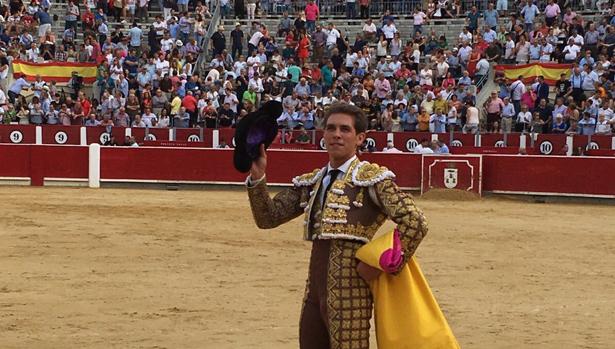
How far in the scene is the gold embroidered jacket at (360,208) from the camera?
14.6 feet

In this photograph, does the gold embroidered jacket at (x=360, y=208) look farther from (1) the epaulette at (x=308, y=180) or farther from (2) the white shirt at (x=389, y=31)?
(2) the white shirt at (x=389, y=31)

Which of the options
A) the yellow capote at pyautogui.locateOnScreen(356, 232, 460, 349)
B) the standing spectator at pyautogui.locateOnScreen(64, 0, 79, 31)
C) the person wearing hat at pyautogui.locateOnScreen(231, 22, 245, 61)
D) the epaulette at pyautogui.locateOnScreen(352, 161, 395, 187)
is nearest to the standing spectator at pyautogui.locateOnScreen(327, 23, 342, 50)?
the person wearing hat at pyautogui.locateOnScreen(231, 22, 245, 61)

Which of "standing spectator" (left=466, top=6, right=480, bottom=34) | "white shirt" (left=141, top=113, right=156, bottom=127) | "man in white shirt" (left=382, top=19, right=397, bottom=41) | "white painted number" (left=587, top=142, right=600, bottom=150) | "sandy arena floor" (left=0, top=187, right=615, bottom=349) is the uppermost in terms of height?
"standing spectator" (left=466, top=6, right=480, bottom=34)

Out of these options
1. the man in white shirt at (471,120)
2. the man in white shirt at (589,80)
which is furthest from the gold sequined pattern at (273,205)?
the man in white shirt at (589,80)

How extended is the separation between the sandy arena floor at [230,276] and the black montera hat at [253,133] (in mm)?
3039

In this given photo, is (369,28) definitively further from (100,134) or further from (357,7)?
(100,134)

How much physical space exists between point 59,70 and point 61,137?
2505 millimetres

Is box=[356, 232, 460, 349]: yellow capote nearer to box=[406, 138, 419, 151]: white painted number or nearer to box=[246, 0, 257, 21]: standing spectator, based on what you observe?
box=[406, 138, 419, 151]: white painted number

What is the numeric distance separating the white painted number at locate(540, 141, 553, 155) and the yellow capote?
17.9 metres

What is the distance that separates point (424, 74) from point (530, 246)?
10940mm

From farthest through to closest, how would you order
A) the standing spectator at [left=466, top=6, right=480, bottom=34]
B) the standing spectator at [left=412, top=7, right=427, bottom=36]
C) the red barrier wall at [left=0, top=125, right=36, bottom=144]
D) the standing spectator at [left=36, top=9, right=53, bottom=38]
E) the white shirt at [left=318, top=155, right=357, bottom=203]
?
the standing spectator at [left=36, top=9, right=53, bottom=38], the standing spectator at [left=412, top=7, right=427, bottom=36], the standing spectator at [left=466, top=6, right=480, bottom=34], the red barrier wall at [left=0, top=125, right=36, bottom=144], the white shirt at [left=318, top=155, right=357, bottom=203]

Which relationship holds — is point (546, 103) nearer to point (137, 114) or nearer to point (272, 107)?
point (137, 114)

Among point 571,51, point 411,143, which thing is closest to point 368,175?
point 411,143

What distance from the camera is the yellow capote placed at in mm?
4453
